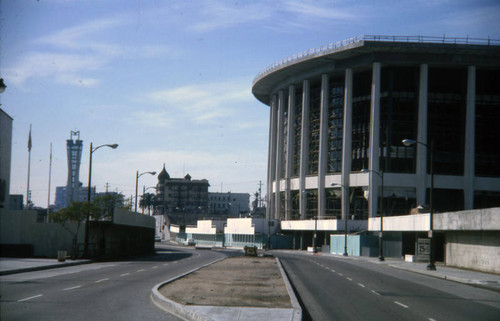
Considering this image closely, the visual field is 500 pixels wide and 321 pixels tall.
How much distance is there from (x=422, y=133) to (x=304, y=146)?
27.7 metres

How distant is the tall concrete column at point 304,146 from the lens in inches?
4744

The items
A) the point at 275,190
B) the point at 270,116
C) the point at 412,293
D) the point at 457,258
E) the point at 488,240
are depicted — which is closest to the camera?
the point at 412,293

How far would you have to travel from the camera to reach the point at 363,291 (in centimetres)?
2570

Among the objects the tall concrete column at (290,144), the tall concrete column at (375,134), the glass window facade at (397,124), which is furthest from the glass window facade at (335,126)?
the tall concrete column at (375,134)

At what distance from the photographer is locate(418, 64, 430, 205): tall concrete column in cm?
10362

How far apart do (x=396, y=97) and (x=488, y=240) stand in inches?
2760

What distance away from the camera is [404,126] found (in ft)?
355

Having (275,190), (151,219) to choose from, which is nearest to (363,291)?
(151,219)

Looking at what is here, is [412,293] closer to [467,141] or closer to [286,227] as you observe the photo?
[467,141]

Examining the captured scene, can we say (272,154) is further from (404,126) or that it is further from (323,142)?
(404,126)

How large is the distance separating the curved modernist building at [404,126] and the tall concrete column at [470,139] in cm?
18

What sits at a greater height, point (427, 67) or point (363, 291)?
point (427, 67)

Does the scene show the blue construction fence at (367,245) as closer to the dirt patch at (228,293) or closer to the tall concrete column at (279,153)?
the tall concrete column at (279,153)

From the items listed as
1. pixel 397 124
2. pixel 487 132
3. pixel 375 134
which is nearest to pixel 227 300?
pixel 375 134
